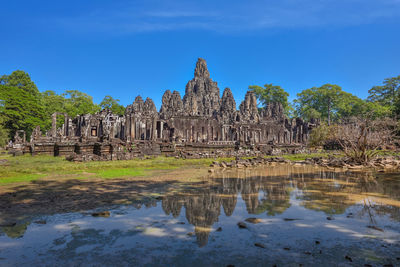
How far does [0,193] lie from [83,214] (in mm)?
4107

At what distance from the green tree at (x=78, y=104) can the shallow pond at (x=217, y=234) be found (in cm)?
5087

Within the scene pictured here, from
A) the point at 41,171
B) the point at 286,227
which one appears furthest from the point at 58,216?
the point at 41,171

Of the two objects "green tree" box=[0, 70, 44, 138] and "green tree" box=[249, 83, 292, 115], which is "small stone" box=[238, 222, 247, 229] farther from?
"green tree" box=[249, 83, 292, 115]

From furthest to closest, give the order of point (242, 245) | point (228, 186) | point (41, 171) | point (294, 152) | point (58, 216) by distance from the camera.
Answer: point (294, 152)
point (41, 171)
point (228, 186)
point (58, 216)
point (242, 245)

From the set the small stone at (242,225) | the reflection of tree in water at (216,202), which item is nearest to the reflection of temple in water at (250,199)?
the reflection of tree in water at (216,202)

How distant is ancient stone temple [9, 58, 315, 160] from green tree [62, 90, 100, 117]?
31.7 ft

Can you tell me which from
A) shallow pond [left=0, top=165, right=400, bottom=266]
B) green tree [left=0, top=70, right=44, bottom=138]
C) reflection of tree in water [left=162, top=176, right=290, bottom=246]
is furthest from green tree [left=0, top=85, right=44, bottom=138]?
shallow pond [left=0, top=165, right=400, bottom=266]

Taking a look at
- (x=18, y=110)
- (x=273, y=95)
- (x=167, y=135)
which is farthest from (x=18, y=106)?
(x=273, y=95)

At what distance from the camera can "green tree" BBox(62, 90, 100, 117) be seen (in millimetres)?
50309

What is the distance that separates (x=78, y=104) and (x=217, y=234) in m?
59.6

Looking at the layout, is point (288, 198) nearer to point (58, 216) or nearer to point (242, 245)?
point (242, 245)

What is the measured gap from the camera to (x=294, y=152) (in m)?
29.7

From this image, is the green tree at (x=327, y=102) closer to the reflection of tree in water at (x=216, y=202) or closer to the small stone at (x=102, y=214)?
the reflection of tree in water at (x=216, y=202)

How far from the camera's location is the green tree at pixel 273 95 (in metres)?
75.5
